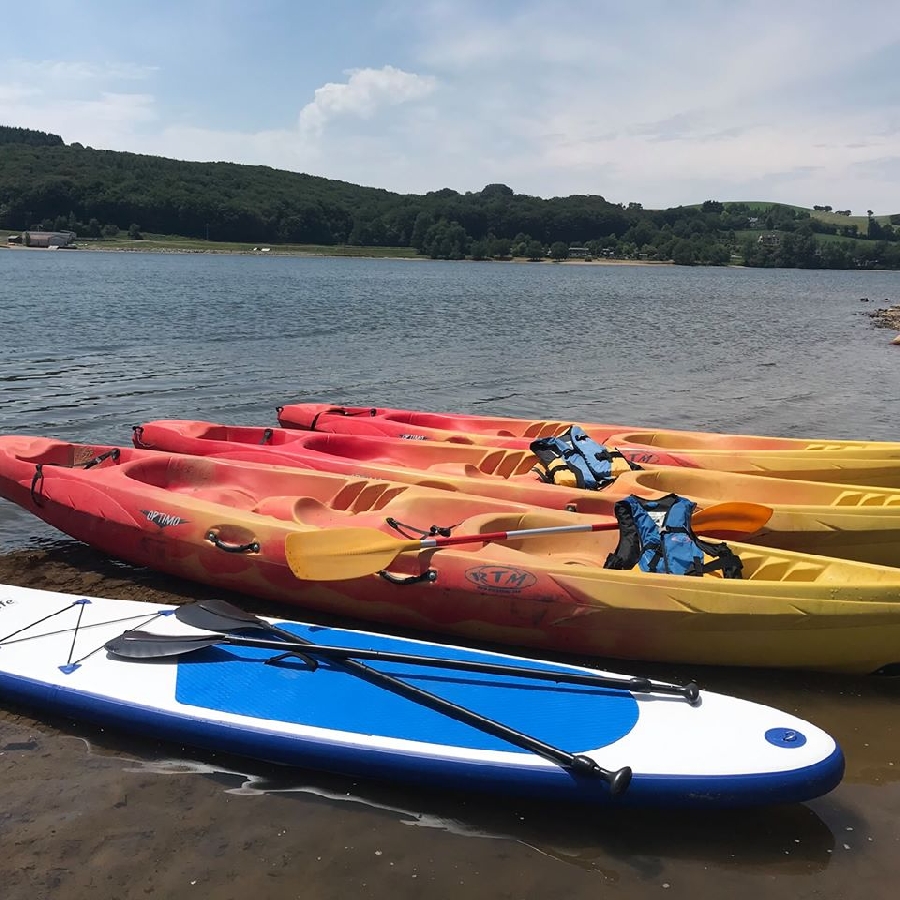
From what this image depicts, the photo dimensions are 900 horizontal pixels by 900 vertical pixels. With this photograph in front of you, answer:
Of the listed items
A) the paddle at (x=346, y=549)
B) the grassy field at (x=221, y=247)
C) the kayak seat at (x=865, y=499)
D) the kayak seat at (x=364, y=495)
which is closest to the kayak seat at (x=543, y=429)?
the kayak seat at (x=364, y=495)

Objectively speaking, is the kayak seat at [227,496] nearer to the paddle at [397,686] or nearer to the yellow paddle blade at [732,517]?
the paddle at [397,686]

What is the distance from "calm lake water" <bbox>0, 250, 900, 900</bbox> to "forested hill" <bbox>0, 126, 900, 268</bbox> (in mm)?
64335

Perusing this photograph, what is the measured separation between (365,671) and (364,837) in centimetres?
93

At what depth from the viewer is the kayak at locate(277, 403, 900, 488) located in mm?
7918

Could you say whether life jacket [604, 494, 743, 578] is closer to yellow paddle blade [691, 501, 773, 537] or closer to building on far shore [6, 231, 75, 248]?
yellow paddle blade [691, 501, 773, 537]

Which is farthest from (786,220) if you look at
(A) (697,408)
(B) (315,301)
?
(A) (697,408)

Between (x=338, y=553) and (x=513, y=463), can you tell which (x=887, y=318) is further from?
(x=338, y=553)

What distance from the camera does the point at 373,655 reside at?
15.5 ft

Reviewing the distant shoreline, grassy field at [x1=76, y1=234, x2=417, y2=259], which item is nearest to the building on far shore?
the distant shoreline

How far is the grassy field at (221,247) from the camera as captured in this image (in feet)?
296

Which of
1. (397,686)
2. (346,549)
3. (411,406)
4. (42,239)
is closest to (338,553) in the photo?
(346,549)

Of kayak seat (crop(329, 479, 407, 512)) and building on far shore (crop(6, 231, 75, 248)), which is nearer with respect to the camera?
kayak seat (crop(329, 479, 407, 512))

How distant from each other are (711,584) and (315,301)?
33.9m

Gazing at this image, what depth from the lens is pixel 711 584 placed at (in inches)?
199
